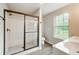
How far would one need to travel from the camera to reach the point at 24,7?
1.25 meters

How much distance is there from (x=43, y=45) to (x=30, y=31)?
1.03ft

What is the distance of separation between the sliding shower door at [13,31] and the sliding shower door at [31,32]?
9cm

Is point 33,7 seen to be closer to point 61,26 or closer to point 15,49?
point 61,26

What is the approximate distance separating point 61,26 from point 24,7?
2.19ft

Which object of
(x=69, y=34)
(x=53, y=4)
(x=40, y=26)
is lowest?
(x=69, y=34)

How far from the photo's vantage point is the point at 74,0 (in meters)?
1.27

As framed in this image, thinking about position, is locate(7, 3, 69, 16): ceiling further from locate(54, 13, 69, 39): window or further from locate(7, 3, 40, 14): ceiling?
locate(54, 13, 69, 39): window


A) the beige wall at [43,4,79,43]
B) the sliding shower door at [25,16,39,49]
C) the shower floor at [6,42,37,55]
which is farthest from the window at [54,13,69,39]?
the shower floor at [6,42,37,55]

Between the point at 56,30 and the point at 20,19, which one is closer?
the point at 20,19

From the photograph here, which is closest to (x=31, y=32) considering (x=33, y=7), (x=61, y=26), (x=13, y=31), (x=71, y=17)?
(x=13, y=31)

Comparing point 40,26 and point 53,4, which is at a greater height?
point 53,4

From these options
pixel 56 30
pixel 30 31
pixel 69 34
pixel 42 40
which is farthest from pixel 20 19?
pixel 69 34

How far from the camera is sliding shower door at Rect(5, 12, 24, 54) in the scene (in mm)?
1187
